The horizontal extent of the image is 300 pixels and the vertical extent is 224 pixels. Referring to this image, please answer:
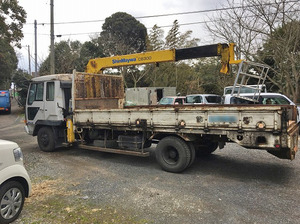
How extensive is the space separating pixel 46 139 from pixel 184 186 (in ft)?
16.7

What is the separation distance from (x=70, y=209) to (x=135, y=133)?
2.89 metres

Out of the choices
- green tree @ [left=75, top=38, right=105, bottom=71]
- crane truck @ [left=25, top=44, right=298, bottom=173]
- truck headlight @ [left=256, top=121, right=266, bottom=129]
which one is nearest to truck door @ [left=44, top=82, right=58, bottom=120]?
crane truck @ [left=25, top=44, right=298, bottom=173]

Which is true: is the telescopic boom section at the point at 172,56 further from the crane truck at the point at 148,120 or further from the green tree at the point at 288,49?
the green tree at the point at 288,49

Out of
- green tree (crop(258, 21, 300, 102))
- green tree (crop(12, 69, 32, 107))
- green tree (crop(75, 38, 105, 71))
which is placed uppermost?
green tree (crop(75, 38, 105, 71))

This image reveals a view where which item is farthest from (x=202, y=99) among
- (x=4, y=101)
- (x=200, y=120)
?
(x=4, y=101)

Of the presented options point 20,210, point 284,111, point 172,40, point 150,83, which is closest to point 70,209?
point 20,210

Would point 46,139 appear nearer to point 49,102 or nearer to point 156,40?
point 49,102

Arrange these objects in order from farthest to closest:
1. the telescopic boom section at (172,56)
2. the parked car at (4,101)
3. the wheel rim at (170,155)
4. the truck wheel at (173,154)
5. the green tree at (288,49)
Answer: the parked car at (4,101) < the green tree at (288,49) < the telescopic boom section at (172,56) < the wheel rim at (170,155) < the truck wheel at (173,154)

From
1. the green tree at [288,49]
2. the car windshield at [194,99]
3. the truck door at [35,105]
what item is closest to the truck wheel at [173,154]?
the truck door at [35,105]

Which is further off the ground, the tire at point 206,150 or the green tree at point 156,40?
the green tree at point 156,40

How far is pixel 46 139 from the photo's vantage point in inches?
310

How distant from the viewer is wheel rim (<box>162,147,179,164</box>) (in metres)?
5.65

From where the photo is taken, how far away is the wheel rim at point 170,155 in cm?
565

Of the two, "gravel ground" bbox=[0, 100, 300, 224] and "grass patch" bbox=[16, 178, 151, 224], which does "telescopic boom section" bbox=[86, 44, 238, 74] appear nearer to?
"gravel ground" bbox=[0, 100, 300, 224]
